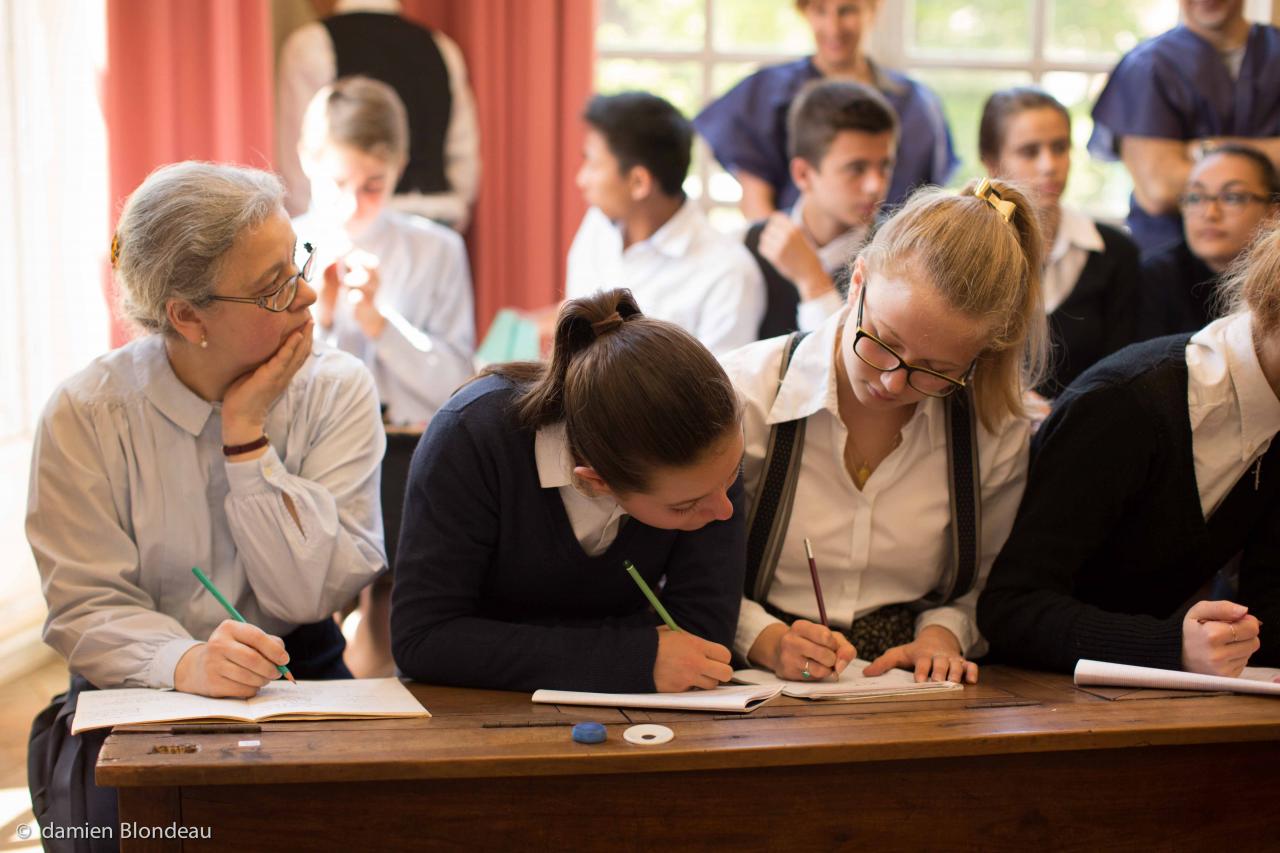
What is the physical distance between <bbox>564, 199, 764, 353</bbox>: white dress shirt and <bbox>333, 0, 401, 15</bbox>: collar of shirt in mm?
1063

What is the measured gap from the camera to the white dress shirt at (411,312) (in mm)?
3898

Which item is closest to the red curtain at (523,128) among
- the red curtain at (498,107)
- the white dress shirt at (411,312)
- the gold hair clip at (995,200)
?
the red curtain at (498,107)

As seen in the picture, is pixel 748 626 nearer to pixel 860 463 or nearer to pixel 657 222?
pixel 860 463

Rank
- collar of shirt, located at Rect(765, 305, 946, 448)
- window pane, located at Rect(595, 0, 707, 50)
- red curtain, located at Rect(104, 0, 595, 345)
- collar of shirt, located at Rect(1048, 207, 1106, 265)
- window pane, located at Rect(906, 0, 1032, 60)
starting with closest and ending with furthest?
collar of shirt, located at Rect(765, 305, 946, 448) → collar of shirt, located at Rect(1048, 207, 1106, 265) → red curtain, located at Rect(104, 0, 595, 345) → window pane, located at Rect(595, 0, 707, 50) → window pane, located at Rect(906, 0, 1032, 60)

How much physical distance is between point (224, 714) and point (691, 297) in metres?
2.33

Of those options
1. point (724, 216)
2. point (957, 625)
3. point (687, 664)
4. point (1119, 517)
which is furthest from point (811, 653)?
point (724, 216)

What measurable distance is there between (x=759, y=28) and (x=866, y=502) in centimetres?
325

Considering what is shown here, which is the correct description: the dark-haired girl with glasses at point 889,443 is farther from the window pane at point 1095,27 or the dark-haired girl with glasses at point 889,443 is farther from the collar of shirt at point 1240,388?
the window pane at point 1095,27

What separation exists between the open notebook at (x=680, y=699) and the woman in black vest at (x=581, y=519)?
0.10 ft

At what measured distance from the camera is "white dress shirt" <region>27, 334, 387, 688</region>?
66.7 inches

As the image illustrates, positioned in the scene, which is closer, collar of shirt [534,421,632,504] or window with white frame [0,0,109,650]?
collar of shirt [534,421,632,504]

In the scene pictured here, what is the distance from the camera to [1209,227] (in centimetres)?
342

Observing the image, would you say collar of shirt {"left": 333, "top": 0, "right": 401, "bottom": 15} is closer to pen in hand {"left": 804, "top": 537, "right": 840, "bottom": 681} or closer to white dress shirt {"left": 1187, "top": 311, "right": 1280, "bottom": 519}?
pen in hand {"left": 804, "top": 537, "right": 840, "bottom": 681}

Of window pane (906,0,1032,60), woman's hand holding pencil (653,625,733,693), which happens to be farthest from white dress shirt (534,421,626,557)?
window pane (906,0,1032,60)
